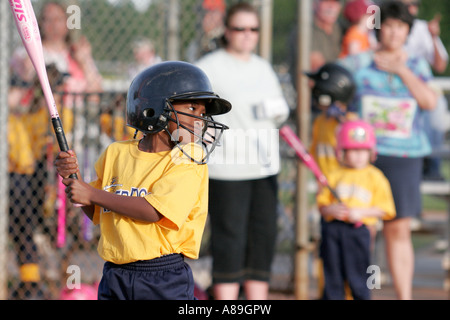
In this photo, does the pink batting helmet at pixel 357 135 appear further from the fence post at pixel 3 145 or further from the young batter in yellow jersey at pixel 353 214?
the fence post at pixel 3 145

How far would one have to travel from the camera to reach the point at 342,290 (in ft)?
16.8

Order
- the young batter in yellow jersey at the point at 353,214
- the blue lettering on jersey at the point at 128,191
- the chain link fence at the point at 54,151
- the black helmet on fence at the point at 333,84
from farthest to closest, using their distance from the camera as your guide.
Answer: the chain link fence at the point at 54,151, the black helmet on fence at the point at 333,84, the young batter in yellow jersey at the point at 353,214, the blue lettering on jersey at the point at 128,191

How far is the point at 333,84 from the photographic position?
5.37 metres

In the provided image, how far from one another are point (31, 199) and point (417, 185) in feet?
9.92

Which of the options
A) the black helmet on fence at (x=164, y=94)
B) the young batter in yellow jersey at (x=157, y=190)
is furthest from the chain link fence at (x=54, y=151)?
the black helmet on fence at (x=164, y=94)

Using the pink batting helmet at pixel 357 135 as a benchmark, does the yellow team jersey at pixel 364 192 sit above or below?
below

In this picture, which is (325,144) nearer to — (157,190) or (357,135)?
(357,135)

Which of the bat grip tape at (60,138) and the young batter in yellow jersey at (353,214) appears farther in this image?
the young batter in yellow jersey at (353,214)

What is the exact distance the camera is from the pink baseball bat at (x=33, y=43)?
299 centimetres

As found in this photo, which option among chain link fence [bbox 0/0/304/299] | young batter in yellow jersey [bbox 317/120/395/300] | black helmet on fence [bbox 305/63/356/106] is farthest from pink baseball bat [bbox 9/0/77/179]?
black helmet on fence [bbox 305/63/356/106]

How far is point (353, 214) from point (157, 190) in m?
2.38

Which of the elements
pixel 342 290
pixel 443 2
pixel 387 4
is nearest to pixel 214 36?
pixel 387 4

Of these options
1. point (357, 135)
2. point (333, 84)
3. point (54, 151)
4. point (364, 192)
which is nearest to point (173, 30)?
point (54, 151)

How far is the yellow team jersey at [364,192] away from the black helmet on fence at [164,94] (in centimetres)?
221
